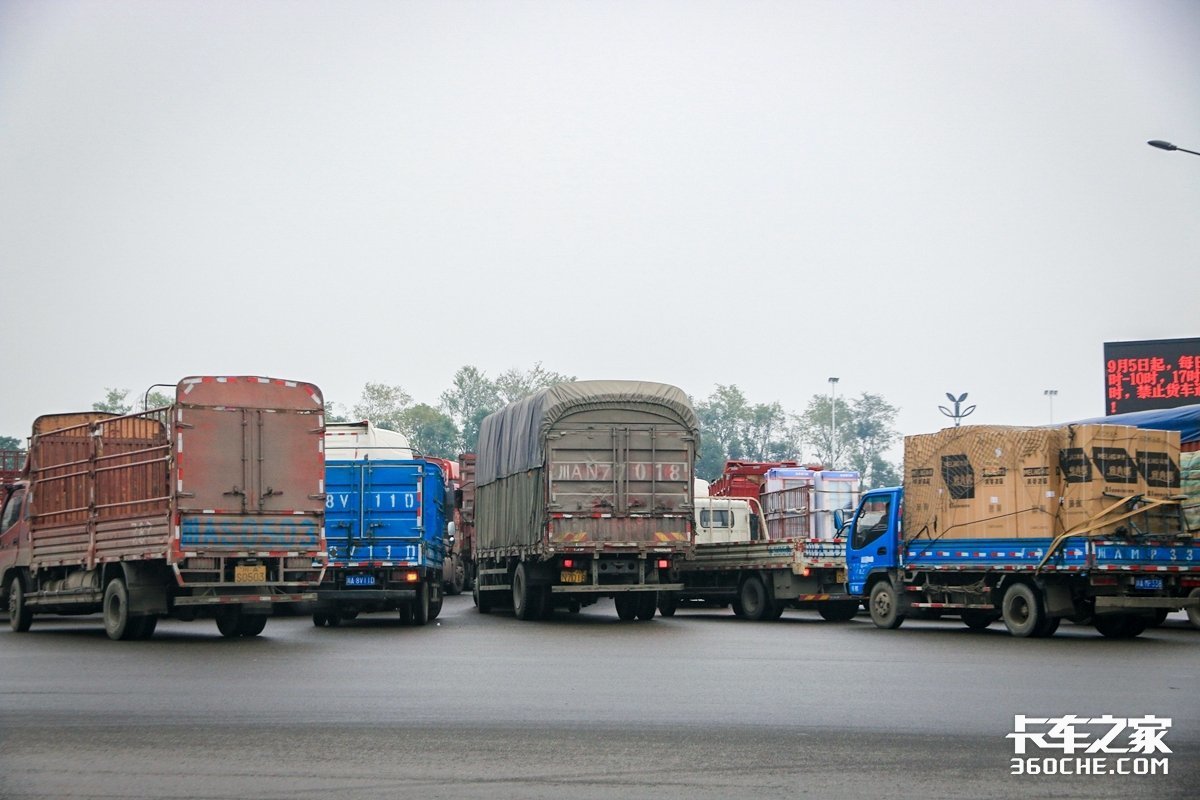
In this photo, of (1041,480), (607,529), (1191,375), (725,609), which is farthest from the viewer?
(1191,375)

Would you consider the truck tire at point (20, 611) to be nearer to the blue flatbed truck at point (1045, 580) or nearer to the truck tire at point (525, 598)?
the truck tire at point (525, 598)

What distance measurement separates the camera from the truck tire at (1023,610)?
20531 millimetres

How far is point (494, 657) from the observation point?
16.6 meters

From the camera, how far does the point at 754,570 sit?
26.9 meters

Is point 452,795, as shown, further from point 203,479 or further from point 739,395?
point 739,395

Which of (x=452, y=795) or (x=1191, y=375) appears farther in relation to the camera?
(x=1191, y=375)

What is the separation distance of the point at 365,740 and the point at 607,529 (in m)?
14.2

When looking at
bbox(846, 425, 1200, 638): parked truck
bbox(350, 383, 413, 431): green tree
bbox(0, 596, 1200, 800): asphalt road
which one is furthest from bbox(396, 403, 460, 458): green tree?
bbox(0, 596, 1200, 800): asphalt road

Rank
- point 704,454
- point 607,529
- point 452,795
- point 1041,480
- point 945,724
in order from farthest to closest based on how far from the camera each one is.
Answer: point 704,454
point 607,529
point 1041,480
point 945,724
point 452,795

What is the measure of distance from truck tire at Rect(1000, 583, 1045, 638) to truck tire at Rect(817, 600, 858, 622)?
20.3 feet

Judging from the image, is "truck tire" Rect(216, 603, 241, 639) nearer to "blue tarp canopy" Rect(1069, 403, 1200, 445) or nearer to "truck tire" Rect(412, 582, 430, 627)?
"truck tire" Rect(412, 582, 430, 627)

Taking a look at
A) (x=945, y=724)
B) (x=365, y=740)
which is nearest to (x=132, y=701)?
(x=365, y=740)

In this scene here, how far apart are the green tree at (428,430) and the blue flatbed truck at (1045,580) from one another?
100m

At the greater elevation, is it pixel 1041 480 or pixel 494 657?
pixel 1041 480
